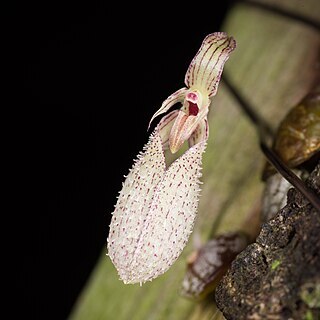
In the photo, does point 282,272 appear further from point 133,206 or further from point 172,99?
point 172,99

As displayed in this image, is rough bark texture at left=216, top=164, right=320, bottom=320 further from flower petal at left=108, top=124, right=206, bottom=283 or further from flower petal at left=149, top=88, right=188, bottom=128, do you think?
flower petal at left=149, top=88, right=188, bottom=128

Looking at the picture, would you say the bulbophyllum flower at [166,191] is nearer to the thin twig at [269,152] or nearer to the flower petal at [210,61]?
the flower petal at [210,61]

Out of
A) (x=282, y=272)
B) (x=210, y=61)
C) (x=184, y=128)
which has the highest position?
(x=210, y=61)

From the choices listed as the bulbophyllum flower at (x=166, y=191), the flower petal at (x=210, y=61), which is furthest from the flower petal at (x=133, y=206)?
the flower petal at (x=210, y=61)

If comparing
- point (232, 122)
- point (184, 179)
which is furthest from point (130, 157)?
point (184, 179)

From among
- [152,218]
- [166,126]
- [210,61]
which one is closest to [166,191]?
[152,218]

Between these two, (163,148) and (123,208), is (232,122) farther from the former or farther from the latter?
(123,208)
